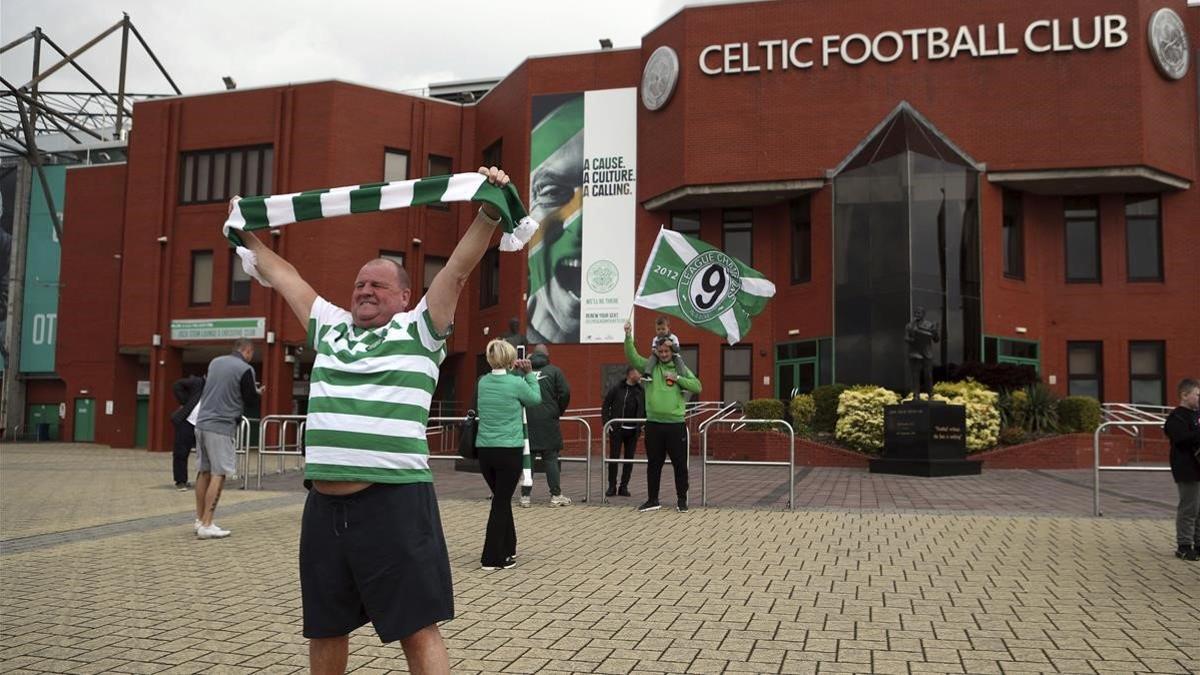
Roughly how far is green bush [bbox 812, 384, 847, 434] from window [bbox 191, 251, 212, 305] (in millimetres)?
21097

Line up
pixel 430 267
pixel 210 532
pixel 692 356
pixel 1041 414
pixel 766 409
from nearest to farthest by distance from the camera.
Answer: pixel 210 532 < pixel 1041 414 < pixel 766 409 < pixel 692 356 < pixel 430 267

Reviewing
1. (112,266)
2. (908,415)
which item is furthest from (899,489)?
Result: (112,266)

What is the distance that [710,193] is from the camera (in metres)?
26.8

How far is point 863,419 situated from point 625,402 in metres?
8.44

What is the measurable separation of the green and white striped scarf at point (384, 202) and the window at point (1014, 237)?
25.8 m

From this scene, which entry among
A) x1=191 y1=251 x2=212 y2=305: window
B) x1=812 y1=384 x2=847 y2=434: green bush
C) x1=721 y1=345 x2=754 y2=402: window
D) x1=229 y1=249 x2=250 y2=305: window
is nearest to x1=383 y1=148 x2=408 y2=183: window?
x1=229 y1=249 x2=250 y2=305: window

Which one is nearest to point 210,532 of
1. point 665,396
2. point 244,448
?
point 665,396

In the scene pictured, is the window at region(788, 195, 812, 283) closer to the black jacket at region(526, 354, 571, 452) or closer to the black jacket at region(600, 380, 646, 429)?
the black jacket at region(600, 380, 646, 429)

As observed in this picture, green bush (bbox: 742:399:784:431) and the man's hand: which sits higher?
the man's hand

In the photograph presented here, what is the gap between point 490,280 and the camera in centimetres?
3269

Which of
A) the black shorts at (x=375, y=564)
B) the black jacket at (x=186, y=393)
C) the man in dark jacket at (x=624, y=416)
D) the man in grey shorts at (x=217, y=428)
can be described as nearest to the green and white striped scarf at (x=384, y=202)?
the black shorts at (x=375, y=564)

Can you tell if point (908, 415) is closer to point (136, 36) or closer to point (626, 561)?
point (626, 561)

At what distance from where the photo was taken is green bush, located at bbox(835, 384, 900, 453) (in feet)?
64.7

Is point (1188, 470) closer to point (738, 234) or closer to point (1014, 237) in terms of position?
point (1014, 237)
